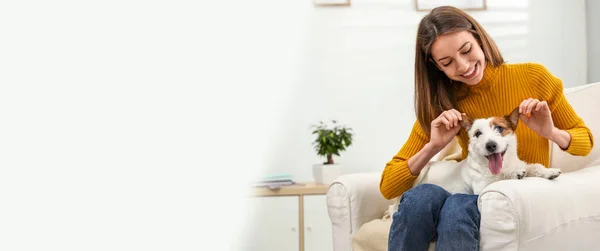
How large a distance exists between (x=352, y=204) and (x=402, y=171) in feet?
0.83

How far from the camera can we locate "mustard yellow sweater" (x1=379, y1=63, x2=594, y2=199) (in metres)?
1.50

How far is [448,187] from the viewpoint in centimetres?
151

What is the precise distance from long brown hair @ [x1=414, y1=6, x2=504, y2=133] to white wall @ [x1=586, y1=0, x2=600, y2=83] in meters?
1.71

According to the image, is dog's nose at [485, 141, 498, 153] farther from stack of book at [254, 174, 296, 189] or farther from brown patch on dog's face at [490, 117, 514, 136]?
stack of book at [254, 174, 296, 189]

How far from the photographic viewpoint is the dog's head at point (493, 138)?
1.37 m

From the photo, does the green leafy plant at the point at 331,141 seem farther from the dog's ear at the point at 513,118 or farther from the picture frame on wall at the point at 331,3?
the dog's ear at the point at 513,118

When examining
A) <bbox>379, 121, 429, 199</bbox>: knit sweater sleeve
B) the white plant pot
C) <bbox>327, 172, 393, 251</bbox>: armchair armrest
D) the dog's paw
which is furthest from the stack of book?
the dog's paw

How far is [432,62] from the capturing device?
1580mm

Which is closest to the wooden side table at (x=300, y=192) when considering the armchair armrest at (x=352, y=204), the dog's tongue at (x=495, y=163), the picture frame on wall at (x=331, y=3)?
the armchair armrest at (x=352, y=204)

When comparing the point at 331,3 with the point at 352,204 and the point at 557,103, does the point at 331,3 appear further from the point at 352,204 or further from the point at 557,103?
the point at 557,103

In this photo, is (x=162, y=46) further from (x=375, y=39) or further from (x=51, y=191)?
(x=375, y=39)

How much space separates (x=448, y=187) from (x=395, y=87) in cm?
154

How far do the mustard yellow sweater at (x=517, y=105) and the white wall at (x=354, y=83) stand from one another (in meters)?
1.38

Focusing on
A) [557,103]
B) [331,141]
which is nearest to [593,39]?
[331,141]
